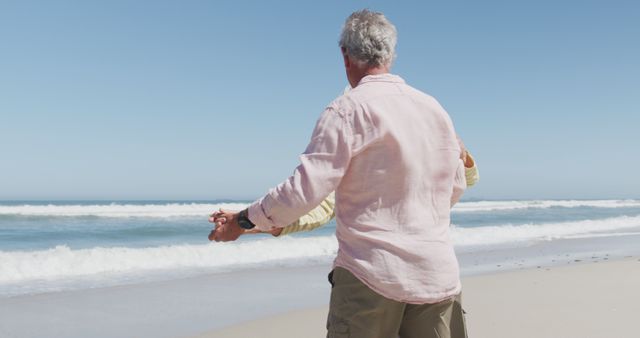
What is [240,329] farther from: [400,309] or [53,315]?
[400,309]

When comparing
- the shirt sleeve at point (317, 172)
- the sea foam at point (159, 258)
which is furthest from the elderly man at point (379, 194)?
the sea foam at point (159, 258)

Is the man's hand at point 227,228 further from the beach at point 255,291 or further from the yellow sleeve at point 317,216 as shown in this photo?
the beach at point 255,291

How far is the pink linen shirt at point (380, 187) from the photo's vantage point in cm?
178

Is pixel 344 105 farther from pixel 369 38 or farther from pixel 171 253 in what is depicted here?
pixel 171 253

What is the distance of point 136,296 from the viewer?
23.1 ft

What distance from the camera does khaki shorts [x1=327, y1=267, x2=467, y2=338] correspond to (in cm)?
186

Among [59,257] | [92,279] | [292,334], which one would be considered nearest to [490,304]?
[292,334]

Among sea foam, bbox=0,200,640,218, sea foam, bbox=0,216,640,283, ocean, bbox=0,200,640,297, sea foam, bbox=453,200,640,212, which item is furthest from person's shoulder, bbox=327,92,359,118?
sea foam, bbox=453,200,640,212

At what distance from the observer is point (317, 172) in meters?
1.77

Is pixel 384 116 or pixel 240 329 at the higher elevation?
pixel 384 116

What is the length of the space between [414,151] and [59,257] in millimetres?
9912

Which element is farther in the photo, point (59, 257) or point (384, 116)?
point (59, 257)

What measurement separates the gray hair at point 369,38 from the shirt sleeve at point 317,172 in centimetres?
25

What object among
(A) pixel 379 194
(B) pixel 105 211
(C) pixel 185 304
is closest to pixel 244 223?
(A) pixel 379 194
